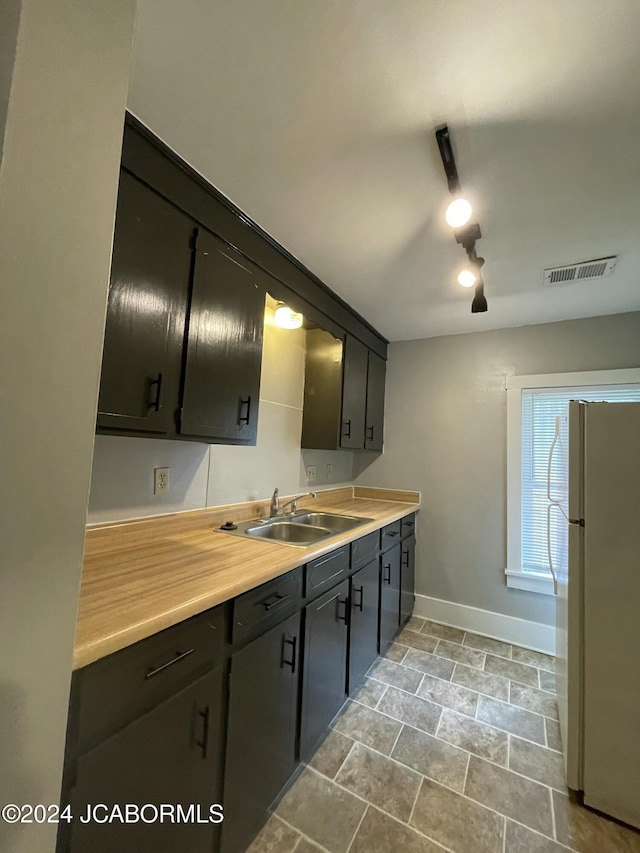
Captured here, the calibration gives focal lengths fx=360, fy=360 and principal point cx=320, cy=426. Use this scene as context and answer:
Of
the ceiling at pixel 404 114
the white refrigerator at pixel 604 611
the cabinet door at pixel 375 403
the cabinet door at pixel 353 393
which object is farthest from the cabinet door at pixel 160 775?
the cabinet door at pixel 375 403

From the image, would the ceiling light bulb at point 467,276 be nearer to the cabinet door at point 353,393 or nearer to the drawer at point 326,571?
the cabinet door at point 353,393

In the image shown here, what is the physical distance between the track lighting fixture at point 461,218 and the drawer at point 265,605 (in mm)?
1516

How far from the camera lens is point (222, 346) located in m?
1.54

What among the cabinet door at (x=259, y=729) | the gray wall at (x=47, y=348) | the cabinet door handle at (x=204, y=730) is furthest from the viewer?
the cabinet door at (x=259, y=729)

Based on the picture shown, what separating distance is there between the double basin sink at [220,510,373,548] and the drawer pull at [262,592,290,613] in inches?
18.2

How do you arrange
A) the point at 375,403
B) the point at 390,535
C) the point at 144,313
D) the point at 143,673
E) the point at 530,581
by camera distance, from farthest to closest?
the point at 375,403, the point at 530,581, the point at 390,535, the point at 144,313, the point at 143,673

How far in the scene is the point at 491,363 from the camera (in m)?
2.98

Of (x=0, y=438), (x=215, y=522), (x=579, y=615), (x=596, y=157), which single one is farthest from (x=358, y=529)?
(x=596, y=157)

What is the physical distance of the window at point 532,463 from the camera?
2680mm

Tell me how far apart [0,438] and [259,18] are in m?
1.14

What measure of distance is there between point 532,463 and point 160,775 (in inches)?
112

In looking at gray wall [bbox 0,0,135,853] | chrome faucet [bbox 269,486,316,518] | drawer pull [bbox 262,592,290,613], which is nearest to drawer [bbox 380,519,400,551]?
chrome faucet [bbox 269,486,316,518]

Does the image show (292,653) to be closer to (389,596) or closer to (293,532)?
(293,532)

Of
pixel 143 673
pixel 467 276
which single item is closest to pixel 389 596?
pixel 143 673
